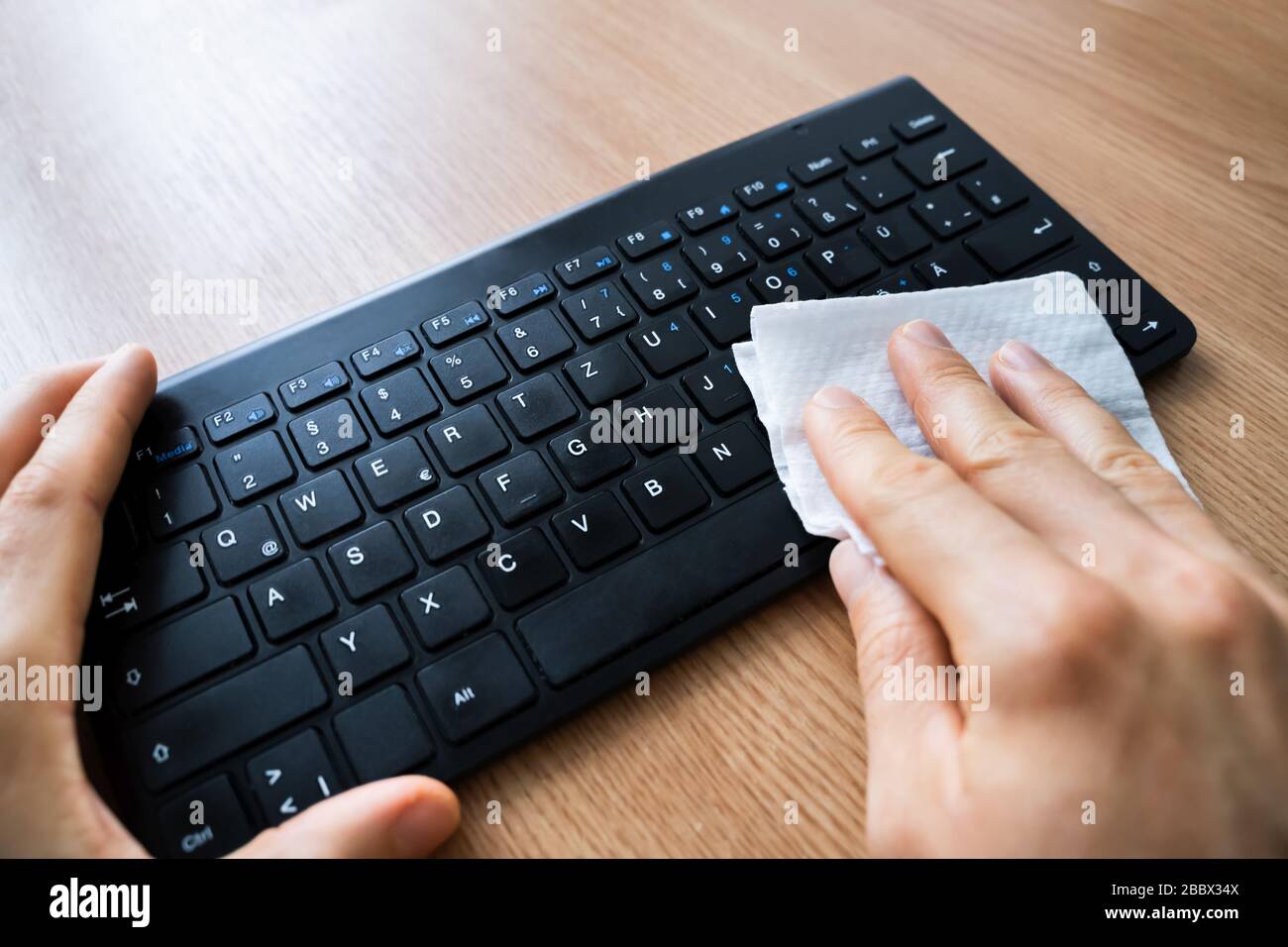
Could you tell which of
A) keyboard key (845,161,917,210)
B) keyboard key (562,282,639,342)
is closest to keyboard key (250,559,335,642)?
keyboard key (562,282,639,342)

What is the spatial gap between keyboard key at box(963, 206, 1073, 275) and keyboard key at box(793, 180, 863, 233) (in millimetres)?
77

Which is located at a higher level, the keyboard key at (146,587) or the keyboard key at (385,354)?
the keyboard key at (385,354)

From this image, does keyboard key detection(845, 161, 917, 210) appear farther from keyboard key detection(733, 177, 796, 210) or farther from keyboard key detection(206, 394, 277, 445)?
keyboard key detection(206, 394, 277, 445)

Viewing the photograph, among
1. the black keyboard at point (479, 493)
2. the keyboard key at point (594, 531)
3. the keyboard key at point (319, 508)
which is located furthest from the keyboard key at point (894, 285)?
the keyboard key at point (319, 508)

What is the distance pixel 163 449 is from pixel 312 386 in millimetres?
82

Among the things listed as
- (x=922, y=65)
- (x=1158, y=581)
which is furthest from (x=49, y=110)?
(x=1158, y=581)

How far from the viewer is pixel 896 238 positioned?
1.89 feet

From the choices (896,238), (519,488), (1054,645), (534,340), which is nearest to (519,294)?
(534,340)

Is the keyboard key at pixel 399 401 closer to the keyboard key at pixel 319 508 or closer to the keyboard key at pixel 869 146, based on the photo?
the keyboard key at pixel 319 508

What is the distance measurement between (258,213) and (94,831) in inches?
16.7

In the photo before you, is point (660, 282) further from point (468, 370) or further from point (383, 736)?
Answer: point (383, 736)

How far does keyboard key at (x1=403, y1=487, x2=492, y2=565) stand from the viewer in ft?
1.44

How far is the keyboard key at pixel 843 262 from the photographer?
555 mm

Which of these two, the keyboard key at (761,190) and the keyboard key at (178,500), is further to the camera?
the keyboard key at (761,190)
